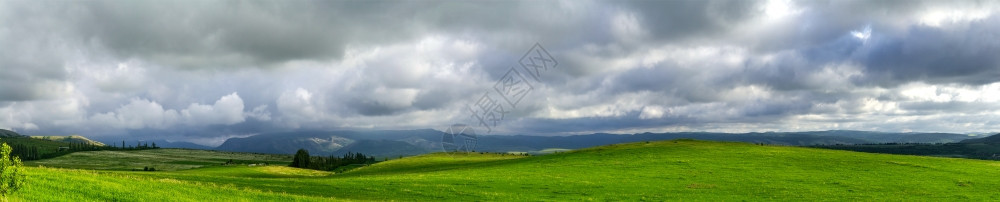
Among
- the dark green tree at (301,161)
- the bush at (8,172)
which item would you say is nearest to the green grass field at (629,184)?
the bush at (8,172)

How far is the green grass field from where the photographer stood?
25.8 meters

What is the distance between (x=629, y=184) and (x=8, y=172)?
152ft

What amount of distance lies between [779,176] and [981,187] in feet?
56.5

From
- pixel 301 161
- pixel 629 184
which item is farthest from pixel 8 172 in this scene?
pixel 301 161

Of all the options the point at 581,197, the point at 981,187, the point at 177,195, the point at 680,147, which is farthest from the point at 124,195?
the point at 680,147

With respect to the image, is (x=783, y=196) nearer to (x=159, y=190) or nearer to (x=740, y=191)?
(x=740, y=191)

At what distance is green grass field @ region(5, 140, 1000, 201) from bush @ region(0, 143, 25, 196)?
96.4 inches

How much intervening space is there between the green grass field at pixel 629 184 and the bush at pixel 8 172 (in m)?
2.45

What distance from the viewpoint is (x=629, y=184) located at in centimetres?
5181

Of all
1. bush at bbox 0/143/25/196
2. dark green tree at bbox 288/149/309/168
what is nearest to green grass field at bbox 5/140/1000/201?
bush at bbox 0/143/25/196

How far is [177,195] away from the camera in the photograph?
80.1 ft

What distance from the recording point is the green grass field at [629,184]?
25.8m

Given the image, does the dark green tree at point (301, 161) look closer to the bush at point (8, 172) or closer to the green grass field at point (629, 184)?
the green grass field at point (629, 184)

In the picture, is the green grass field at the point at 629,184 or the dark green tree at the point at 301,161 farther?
the dark green tree at the point at 301,161
